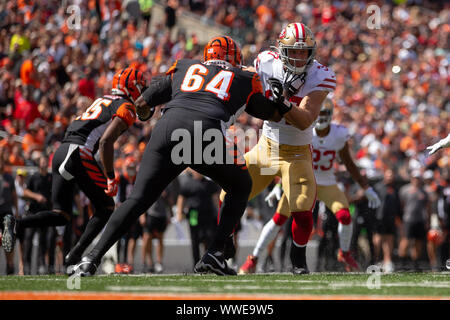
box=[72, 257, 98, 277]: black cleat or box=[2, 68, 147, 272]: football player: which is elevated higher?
box=[2, 68, 147, 272]: football player

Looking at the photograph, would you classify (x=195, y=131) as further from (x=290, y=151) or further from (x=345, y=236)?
(x=345, y=236)

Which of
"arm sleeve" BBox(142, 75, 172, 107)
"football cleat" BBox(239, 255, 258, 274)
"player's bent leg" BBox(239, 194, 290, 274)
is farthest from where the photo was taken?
"player's bent leg" BBox(239, 194, 290, 274)

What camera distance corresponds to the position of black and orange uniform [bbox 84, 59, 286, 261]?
6074mm

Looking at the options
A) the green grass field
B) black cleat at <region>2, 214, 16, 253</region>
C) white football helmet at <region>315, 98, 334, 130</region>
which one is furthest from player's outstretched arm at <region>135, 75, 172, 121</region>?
white football helmet at <region>315, 98, 334, 130</region>

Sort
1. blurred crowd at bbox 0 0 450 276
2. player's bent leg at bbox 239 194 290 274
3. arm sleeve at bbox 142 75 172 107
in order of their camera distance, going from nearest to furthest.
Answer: arm sleeve at bbox 142 75 172 107, player's bent leg at bbox 239 194 290 274, blurred crowd at bbox 0 0 450 276

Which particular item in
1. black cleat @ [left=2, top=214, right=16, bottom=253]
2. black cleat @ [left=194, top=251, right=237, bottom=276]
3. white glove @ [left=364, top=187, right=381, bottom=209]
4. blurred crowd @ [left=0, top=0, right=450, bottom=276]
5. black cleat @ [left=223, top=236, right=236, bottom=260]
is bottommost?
black cleat @ [left=194, top=251, right=237, bottom=276]

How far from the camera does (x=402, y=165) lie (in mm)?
16016

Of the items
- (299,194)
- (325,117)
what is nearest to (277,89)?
(299,194)

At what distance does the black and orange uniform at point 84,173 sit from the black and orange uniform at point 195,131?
4.54 feet

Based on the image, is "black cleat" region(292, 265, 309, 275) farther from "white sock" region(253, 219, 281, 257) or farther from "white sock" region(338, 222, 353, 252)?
"white sock" region(338, 222, 353, 252)

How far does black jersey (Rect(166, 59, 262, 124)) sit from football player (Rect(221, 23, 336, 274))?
68 cm

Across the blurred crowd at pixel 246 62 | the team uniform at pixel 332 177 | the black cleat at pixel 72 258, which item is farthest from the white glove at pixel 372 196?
the black cleat at pixel 72 258

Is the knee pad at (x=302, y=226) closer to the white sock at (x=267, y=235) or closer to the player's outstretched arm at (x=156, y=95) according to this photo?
the white sock at (x=267, y=235)

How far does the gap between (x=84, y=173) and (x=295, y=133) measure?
209cm
